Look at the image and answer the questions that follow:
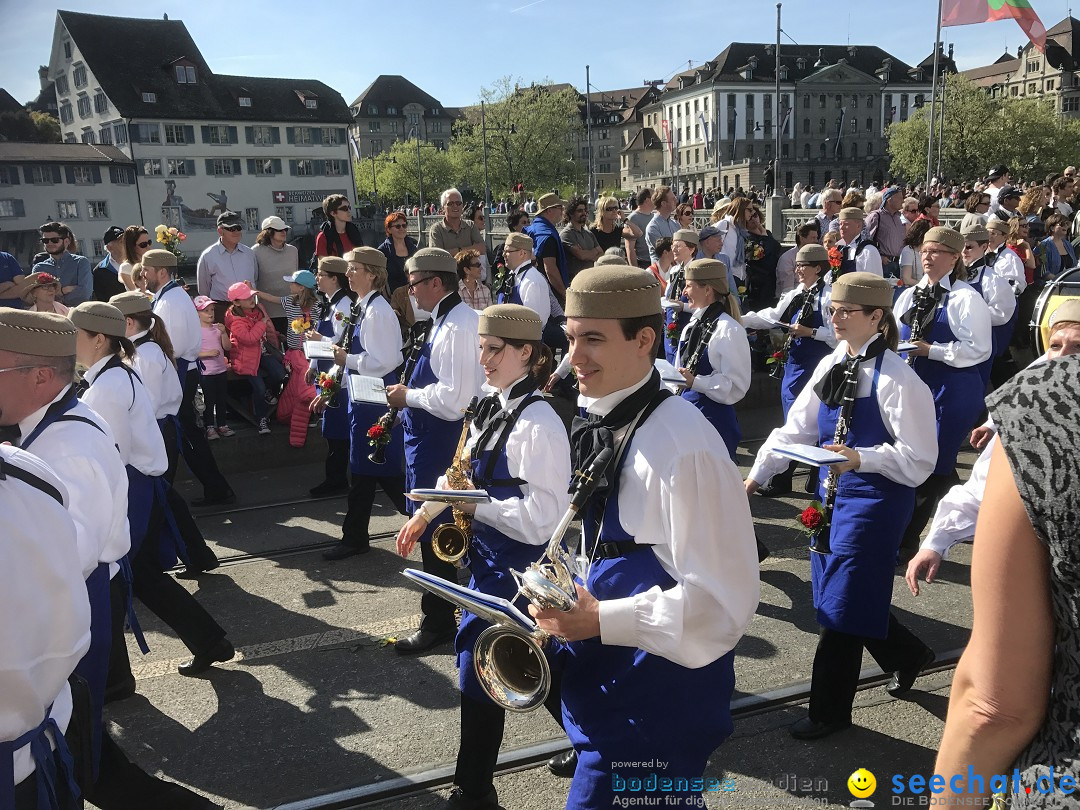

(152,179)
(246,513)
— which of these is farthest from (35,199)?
(246,513)

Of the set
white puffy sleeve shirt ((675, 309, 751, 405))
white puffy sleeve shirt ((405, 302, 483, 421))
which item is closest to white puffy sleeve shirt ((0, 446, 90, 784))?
white puffy sleeve shirt ((405, 302, 483, 421))

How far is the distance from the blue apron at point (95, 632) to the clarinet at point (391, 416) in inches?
111

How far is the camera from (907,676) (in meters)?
4.72

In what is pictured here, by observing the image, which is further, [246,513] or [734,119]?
[734,119]

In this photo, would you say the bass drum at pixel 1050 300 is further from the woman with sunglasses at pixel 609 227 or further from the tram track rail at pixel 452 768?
the woman with sunglasses at pixel 609 227

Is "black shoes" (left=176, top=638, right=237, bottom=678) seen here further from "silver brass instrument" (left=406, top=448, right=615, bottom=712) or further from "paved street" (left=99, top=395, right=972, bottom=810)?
"silver brass instrument" (left=406, top=448, right=615, bottom=712)

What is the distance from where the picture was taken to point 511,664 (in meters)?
2.75

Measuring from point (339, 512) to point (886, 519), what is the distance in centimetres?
548

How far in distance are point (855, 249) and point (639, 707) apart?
8.69 metres

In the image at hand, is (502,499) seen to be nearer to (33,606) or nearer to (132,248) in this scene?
(33,606)

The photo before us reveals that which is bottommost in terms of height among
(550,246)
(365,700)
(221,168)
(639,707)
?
(365,700)

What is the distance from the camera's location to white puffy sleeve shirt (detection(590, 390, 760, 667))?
249cm

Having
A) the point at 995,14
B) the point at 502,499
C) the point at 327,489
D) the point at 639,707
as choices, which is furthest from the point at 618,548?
the point at 995,14

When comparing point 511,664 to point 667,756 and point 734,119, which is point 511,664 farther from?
point 734,119
